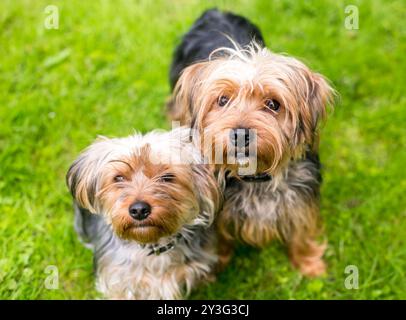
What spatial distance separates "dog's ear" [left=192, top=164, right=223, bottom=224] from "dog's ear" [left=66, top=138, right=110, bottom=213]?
1.96 ft

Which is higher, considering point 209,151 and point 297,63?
point 297,63

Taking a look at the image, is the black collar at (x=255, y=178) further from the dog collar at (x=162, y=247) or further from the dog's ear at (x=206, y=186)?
the dog collar at (x=162, y=247)

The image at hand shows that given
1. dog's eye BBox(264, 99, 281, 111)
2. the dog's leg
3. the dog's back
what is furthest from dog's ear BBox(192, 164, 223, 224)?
the dog's back

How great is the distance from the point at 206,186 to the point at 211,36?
152 cm

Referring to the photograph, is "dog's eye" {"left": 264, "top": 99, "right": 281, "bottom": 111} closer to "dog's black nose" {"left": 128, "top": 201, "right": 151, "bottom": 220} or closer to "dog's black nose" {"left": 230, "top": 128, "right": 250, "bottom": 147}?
"dog's black nose" {"left": 230, "top": 128, "right": 250, "bottom": 147}

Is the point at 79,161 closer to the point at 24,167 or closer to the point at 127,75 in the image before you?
the point at 24,167

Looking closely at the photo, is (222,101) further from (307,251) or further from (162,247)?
(307,251)

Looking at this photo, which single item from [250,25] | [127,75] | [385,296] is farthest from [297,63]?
[127,75]

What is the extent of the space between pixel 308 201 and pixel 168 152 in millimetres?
1228

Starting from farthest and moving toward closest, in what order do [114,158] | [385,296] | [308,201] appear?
1. [385,296]
2. [308,201]
3. [114,158]

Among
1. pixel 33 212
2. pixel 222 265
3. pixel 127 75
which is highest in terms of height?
pixel 127 75

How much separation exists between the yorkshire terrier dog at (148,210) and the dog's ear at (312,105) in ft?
2.23

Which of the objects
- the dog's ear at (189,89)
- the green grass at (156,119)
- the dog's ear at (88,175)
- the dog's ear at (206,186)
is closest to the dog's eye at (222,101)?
the dog's ear at (189,89)

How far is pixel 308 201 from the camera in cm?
397
